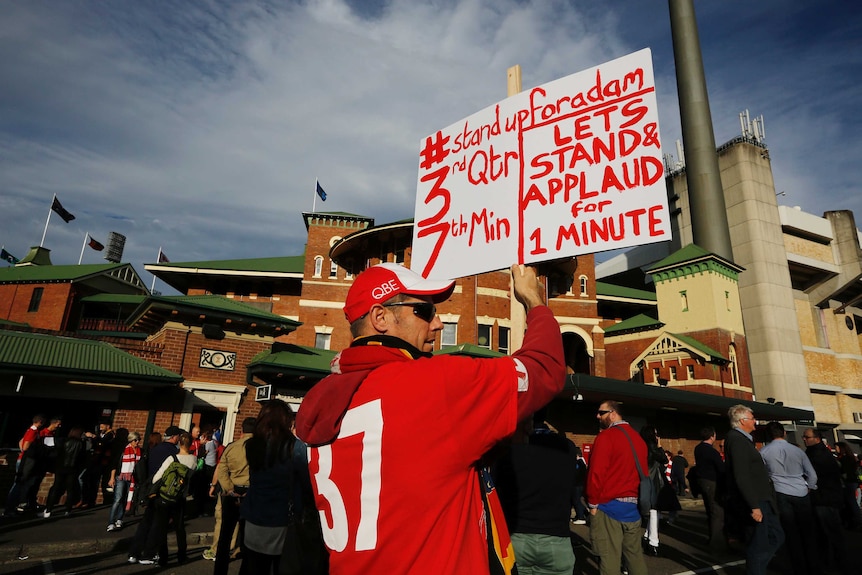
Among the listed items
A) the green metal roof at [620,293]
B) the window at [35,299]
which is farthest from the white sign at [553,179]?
the window at [35,299]

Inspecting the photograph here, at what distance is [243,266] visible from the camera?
2992 cm

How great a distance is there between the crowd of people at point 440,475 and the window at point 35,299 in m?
30.7

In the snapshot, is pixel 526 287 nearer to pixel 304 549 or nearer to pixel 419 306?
pixel 419 306

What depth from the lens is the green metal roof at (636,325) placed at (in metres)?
28.8

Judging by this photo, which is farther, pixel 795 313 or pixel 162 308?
pixel 795 313

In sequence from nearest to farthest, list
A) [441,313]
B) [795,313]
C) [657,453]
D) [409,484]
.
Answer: [409,484]
[657,453]
[441,313]
[795,313]

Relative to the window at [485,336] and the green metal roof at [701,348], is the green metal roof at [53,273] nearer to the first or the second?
the window at [485,336]

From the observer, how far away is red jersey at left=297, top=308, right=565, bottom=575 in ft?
4.97

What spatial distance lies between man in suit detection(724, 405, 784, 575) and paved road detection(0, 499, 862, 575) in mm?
2967

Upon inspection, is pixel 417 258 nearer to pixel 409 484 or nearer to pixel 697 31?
pixel 409 484

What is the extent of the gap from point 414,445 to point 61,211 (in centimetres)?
4995

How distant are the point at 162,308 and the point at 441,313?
13.8 m

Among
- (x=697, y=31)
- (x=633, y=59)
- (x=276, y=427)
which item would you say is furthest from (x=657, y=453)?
(x=697, y=31)

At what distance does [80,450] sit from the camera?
36.7ft
